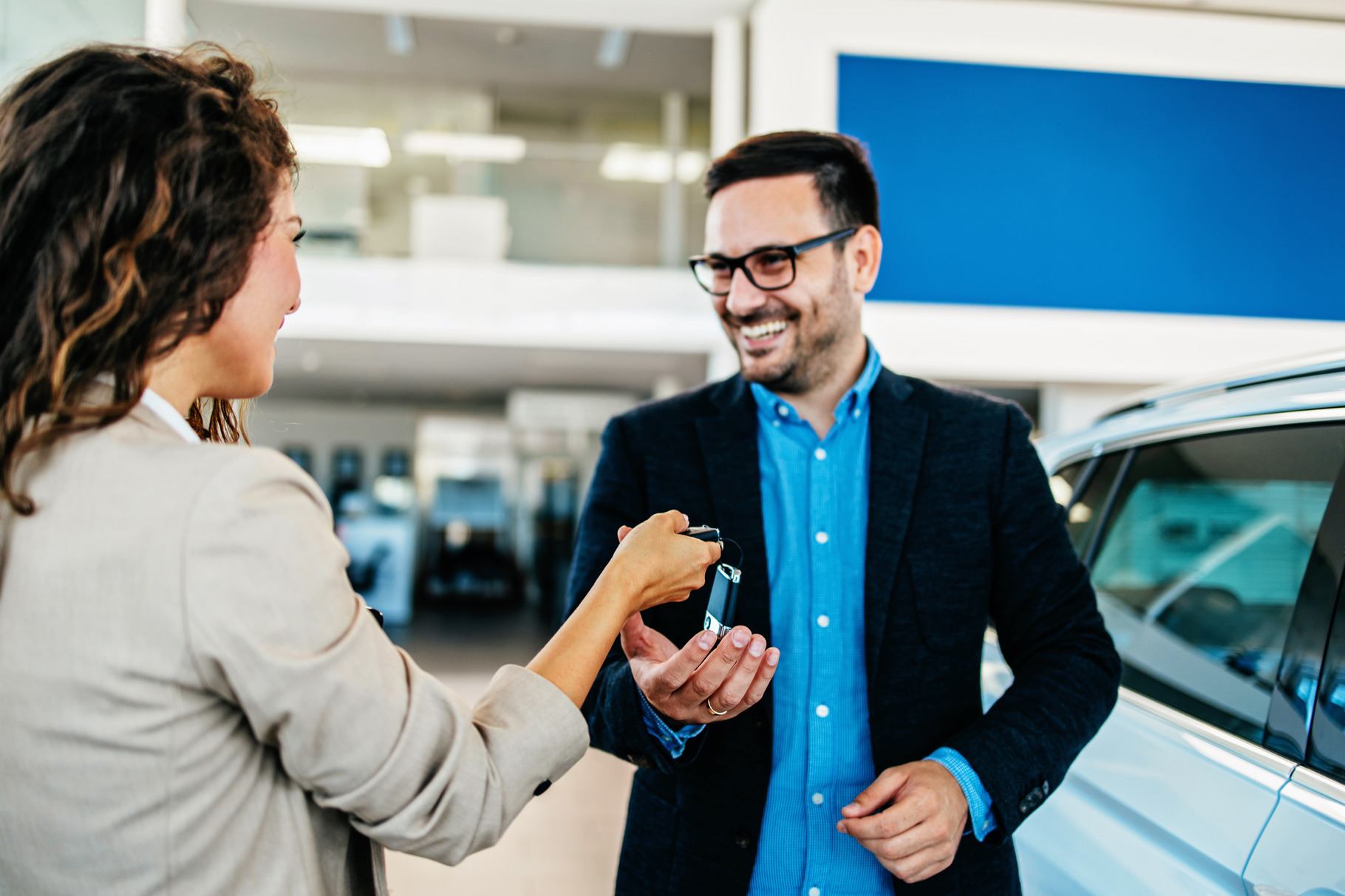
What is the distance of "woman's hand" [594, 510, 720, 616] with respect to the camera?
35.8 inches

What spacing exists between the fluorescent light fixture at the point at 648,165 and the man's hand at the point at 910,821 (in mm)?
7299

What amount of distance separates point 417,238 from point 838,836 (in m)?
6.70

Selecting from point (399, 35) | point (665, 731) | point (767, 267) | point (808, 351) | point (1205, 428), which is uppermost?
point (399, 35)

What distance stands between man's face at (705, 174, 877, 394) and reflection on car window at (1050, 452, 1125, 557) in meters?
0.77

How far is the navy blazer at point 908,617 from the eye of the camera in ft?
3.97

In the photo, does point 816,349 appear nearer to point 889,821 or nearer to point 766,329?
point 766,329

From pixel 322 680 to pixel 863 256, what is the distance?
1189 millimetres

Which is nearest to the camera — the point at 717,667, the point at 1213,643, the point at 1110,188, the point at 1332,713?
the point at 717,667

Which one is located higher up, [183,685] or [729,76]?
[729,76]

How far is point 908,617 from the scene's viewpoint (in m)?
1.28

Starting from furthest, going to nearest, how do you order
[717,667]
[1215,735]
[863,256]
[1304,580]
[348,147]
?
[348,147]
[863,256]
[1215,735]
[1304,580]
[717,667]

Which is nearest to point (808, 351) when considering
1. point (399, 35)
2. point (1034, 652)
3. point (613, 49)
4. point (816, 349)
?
point (816, 349)

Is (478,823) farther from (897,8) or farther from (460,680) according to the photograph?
(460,680)

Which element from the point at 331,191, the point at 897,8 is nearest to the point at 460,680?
the point at 331,191
